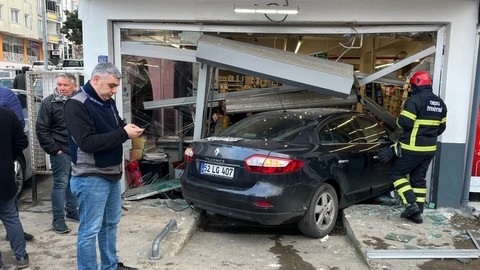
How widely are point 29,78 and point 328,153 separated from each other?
4.29 m

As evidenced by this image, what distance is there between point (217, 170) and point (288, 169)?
2.64ft

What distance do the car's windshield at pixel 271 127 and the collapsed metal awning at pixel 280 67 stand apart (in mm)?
475

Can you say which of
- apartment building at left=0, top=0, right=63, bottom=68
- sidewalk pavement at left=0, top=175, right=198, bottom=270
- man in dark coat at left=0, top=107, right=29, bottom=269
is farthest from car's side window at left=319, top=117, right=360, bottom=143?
apartment building at left=0, top=0, right=63, bottom=68

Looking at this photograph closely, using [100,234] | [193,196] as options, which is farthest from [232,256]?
Answer: [100,234]

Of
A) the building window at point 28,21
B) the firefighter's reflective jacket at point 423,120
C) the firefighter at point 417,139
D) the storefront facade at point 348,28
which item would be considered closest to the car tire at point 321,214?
the firefighter at point 417,139

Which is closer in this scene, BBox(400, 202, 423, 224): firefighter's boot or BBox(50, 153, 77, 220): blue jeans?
BBox(50, 153, 77, 220): blue jeans

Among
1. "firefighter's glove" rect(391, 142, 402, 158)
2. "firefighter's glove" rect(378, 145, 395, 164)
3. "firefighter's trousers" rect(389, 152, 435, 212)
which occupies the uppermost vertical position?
"firefighter's glove" rect(391, 142, 402, 158)

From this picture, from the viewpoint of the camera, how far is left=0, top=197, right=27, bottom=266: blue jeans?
370cm

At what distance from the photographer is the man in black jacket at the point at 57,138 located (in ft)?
14.8

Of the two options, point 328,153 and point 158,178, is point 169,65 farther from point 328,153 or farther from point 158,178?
point 328,153

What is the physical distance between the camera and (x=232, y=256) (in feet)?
14.0

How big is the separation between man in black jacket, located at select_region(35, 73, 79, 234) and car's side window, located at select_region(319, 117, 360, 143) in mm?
2980

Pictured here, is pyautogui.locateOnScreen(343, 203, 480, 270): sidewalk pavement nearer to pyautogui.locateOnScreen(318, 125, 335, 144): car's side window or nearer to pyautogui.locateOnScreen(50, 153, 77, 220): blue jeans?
pyautogui.locateOnScreen(318, 125, 335, 144): car's side window

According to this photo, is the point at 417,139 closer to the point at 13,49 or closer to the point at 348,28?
the point at 348,28
